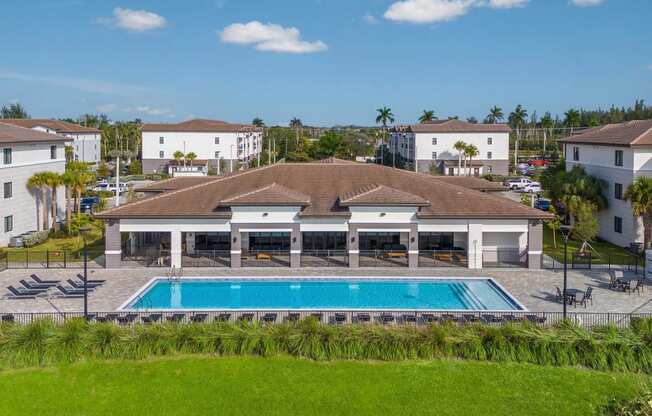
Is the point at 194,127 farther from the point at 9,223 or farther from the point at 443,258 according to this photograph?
the point at 443,258

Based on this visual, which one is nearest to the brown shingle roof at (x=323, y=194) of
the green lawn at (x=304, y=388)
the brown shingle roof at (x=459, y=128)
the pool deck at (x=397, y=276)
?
the pool deck at (x=397, y=276)

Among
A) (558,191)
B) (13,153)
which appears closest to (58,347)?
(13,153)

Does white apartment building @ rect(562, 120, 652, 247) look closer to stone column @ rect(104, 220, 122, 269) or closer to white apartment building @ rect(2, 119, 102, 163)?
stone column @ rect(104, 220, 122, 269)

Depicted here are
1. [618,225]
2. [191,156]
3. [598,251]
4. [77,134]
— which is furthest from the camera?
[77,134]

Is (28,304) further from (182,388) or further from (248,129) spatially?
(248,129)

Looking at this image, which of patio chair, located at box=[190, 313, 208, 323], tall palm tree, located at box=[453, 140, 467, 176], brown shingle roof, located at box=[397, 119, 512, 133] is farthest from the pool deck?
brown shingle roof, located at box=[397, 119, 512, 133]

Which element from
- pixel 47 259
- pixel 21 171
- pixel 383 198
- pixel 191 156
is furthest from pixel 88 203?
pixel 383 198

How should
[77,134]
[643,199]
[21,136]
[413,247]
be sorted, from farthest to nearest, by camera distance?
[77,134] → [21,136] → [643,199] → [413,247]
